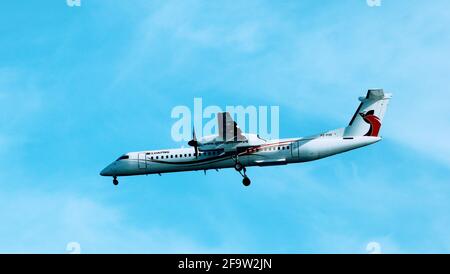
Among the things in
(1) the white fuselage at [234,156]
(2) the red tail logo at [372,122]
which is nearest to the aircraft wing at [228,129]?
(1) the white fuselage at [234,156]

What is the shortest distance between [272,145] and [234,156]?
303 cm

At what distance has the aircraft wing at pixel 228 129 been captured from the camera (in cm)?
5041

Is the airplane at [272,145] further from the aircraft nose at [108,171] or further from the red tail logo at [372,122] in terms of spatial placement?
the aircraft nose at [108,171]

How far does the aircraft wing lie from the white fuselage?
1140mm

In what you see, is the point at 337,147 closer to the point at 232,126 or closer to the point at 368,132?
the point at 368,132

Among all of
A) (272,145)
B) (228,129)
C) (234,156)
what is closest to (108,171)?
(234,156)

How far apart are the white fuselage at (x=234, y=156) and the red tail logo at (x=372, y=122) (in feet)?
1.49
